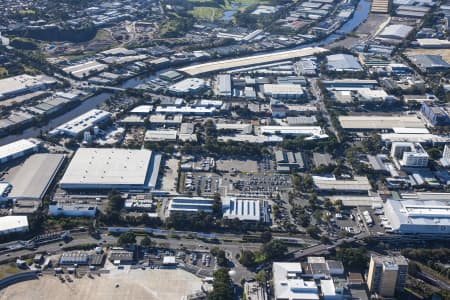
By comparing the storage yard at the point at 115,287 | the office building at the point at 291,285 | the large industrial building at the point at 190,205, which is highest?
the large industrial building at the point at 190,205

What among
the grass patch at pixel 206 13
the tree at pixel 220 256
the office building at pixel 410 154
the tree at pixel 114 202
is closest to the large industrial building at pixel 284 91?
the office building at pixel 410 154

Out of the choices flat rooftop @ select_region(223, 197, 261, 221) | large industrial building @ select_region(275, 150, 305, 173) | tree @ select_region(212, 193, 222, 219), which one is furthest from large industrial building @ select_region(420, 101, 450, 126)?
tree @ select_region(212, 193, 222, 219)

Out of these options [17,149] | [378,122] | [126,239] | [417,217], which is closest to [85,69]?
[17,149]

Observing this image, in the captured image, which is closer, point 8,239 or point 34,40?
point 8,239

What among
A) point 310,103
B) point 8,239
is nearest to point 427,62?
point 310,103

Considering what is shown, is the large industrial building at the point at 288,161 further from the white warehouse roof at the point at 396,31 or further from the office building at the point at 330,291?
the white warehouse roof at the point at 396,31

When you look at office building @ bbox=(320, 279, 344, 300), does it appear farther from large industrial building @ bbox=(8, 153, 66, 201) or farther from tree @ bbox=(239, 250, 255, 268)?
large industrial building @ bbox=(8, 153, 66, 201)

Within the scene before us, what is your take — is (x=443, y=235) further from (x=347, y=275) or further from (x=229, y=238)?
(x=229, y=238)
